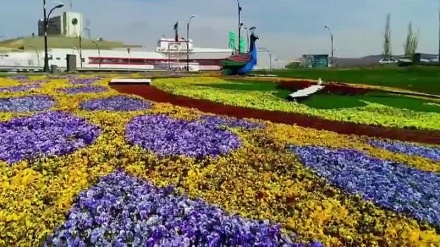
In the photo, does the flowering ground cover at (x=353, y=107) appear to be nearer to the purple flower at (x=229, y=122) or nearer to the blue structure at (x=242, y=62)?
the purple flower at (x=229, y=122)

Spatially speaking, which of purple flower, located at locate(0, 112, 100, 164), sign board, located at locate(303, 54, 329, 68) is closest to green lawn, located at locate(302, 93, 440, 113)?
purple flower, located at locate(0, 112, 100, 164)

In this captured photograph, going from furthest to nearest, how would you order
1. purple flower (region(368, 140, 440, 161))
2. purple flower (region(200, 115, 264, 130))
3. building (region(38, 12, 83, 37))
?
building (region(38, 12, 83, 37))
purple flower (region(200, 115, 264, 130))
purple flower (region(368, 140, 440, 161))

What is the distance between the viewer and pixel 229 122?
12141mm

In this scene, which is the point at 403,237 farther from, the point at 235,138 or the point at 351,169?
the point at 235,138

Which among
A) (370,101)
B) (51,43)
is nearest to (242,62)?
(370,101)

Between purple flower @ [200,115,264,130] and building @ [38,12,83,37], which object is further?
building @ [38,12,83,37]

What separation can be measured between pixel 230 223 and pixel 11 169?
364 centimetres

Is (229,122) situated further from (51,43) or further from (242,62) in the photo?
(51,43)

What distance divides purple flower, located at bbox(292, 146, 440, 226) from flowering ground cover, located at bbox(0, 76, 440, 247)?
0.02 metres

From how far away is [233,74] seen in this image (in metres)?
A: 35.3

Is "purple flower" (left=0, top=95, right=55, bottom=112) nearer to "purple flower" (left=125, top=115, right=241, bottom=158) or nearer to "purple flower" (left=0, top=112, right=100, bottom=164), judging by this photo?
"purple flower" (left=0, top=112, right=100, bottom=164)

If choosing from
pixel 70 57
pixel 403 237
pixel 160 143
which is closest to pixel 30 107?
pixel 160 143

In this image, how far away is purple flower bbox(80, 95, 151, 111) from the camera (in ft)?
45.2

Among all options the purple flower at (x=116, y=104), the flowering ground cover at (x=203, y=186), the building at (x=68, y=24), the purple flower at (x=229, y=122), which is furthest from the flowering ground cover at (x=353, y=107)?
the building at (x=68, y=24)
